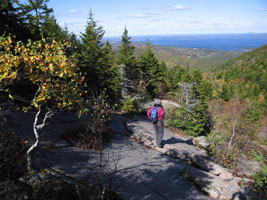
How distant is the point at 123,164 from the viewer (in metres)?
7.25

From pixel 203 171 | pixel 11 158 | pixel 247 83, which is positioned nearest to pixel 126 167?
pixel 203 171

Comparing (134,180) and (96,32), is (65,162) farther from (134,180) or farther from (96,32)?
(96,32)

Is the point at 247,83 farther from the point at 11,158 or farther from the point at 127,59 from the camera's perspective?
the point at 11,158

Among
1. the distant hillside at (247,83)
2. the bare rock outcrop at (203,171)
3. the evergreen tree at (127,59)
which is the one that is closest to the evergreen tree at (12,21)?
the bare rock outcrop at (203,171)

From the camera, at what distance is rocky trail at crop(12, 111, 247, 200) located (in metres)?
5.77

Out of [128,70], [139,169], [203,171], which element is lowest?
[203,171]

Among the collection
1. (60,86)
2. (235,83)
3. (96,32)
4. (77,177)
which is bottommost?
(235,83)

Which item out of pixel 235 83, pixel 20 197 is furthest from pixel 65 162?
pixel 235 83

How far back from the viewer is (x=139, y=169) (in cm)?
710

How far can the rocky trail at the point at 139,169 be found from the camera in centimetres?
577

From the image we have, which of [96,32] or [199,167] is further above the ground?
[96,32]

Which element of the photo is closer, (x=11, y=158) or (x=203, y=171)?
(x=11, y=158)

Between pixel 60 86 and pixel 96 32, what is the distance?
1918 cm

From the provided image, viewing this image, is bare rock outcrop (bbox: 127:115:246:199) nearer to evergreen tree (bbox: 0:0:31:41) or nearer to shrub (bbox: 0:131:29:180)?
shrub (bbox: 0:131:29:180)
